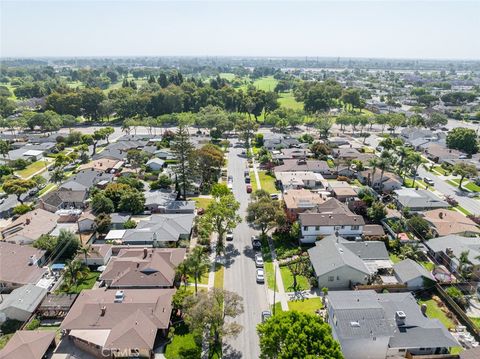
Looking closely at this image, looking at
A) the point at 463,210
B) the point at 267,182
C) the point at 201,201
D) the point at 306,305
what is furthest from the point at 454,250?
the point at 201,201

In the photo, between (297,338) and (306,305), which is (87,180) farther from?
(297,338)

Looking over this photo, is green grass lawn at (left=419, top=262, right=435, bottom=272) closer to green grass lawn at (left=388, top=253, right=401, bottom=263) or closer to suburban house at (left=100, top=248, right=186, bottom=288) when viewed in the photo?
green grass lawn at (left=388, top=253, right=401, bottom=263)

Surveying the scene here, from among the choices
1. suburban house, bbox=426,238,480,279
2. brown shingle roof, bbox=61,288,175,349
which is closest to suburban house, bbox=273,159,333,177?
suburban house, bbox=426,238,480,279

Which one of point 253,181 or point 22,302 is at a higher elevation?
point 22,302

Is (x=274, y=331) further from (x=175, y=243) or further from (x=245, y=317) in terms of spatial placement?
(x=175, y=243)

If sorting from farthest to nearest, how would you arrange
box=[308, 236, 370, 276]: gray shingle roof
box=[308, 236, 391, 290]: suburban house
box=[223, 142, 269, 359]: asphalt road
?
box=[308, 236, 370, 276]: gray shingle roof → box=[308, 236, 391, 290]: suburban house → box=[223, 142, 269, 359]: asphalt road
